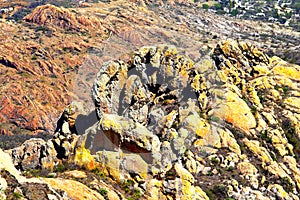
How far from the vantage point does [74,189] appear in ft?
48.8

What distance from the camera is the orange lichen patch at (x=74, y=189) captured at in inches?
567

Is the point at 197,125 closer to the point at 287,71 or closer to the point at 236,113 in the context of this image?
the point at 236,113

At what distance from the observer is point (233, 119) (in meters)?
27.5

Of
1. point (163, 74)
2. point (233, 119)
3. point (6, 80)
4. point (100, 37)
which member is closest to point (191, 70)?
point (163, 74)

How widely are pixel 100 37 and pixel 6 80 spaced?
81.7 feet

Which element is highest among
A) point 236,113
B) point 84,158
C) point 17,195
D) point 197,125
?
point 17,195

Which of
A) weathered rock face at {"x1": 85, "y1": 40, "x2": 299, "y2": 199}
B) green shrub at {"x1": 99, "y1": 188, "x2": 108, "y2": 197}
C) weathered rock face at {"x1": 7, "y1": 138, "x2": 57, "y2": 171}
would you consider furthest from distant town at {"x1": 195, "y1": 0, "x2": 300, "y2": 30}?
green shrub at {"x1": 99, "y1": 188, "x2": 108, "y2": 197}

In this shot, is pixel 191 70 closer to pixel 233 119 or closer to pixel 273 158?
pixel 233 119

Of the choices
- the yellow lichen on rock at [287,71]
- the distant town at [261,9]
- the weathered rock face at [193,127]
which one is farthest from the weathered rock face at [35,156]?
the distant town at [261,9]

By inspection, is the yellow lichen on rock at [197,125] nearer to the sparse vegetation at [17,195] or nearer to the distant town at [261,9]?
the sparse vegetation at [17,195]

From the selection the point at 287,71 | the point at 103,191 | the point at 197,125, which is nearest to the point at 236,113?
the point at 197,125

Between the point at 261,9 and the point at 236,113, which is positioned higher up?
the point at 236,113

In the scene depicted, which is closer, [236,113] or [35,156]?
[35,156]

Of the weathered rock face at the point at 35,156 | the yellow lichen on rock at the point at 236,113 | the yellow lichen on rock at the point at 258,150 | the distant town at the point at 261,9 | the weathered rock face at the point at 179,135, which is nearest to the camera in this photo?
the weathered rock face at the point at 179,135
